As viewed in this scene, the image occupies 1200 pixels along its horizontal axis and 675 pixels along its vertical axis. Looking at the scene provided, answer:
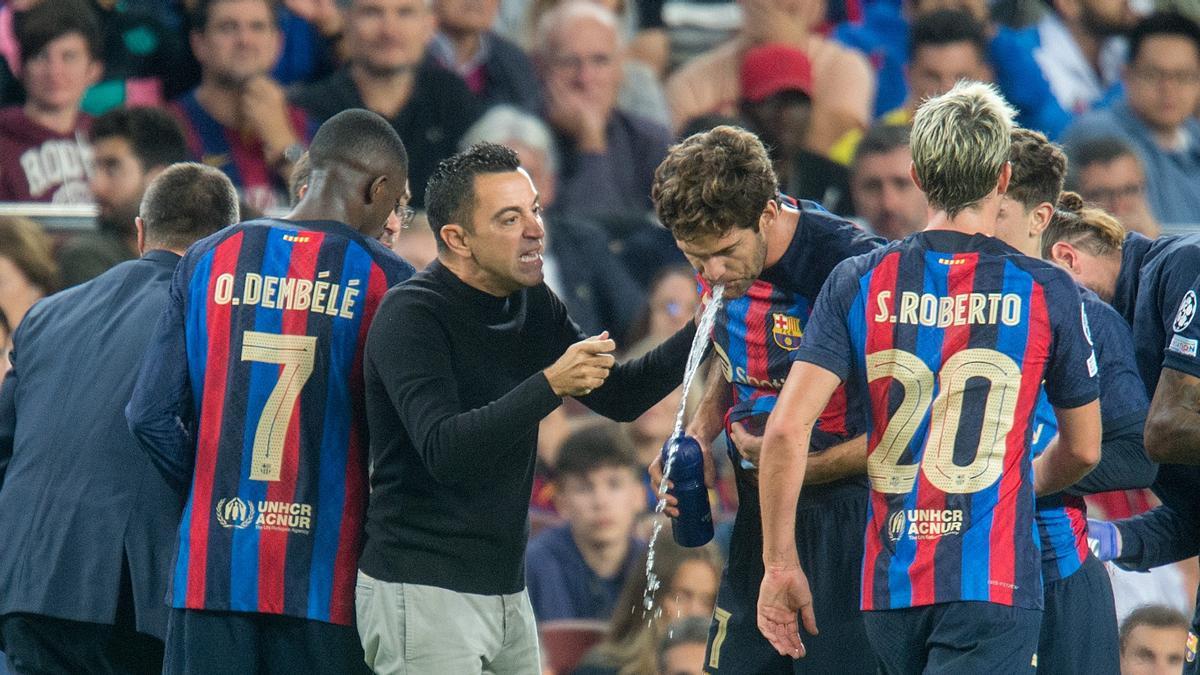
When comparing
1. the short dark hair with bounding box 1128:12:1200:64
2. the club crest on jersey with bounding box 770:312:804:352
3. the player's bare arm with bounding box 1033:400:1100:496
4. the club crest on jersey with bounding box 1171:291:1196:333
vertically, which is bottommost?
the player's bare arm with bounding box 1033:400:1100:496

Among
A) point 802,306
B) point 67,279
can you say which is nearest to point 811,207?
point 802,306

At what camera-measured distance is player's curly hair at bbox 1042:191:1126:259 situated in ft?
16.5

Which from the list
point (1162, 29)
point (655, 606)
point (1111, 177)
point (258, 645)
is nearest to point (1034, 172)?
point (258, 645)

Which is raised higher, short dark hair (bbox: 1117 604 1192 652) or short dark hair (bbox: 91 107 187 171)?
short dark hair (bbox: 91 107 187 171)

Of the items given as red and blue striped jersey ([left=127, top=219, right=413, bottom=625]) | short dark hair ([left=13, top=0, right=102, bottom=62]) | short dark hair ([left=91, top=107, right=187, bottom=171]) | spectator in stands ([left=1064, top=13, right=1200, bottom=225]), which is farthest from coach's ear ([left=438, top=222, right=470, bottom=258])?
spectator in stands ([left=1064, top=13, right=1200, bottom=225])

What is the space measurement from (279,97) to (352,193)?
3.78 metres

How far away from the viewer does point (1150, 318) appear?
5.03 m

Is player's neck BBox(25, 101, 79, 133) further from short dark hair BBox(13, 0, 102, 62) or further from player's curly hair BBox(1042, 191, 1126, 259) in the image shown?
player's curly hair BBox(1042, 191, 1126, 259)

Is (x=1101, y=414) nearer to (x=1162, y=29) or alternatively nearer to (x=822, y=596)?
(x=822, y=596)

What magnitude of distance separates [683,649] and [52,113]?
13.0 feet

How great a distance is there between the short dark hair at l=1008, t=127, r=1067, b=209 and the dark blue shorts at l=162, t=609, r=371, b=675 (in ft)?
6.99

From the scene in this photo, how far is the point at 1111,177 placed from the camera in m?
8.84

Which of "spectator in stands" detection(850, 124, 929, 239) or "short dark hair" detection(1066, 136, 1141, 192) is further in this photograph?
"short dark hair" detection(1066, 136, 1141, 192)

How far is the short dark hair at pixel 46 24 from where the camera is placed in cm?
821
